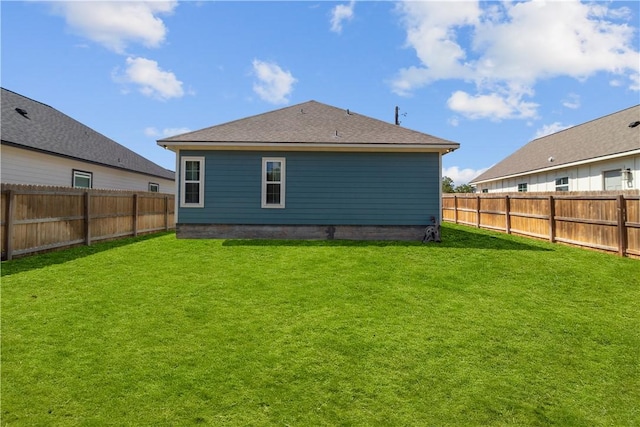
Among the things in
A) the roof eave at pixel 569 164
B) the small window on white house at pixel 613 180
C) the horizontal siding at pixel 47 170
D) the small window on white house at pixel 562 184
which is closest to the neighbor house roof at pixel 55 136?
the horizontal siding at pixel 47 170

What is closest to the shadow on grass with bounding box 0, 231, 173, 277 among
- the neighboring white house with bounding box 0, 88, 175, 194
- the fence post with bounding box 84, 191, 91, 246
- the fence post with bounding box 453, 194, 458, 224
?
the fence post with bounding box 84, 191, 91, 246

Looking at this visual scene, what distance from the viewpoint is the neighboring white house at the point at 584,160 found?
14992mm

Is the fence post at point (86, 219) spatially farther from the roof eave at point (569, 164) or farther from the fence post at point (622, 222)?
the roof eave at point (569, 164)

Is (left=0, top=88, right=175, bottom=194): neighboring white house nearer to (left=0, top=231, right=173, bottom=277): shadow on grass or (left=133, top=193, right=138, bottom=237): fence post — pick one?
(left=133, top=193, right=138, bottom=237): fence post

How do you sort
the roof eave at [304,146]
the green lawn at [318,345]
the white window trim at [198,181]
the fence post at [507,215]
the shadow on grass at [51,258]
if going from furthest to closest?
the fence post at [507,215] < the white window trim at [198,181] < the roof eave at [304,146] < the shadow on grass at [51,258] < the green lawn at [318,345]

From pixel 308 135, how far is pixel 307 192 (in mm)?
2085

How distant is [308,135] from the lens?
41.8 feet

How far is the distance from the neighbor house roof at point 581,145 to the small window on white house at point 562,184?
0.81m

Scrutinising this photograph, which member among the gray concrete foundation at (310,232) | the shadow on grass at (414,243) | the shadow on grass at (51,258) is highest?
the gray concrete foundation at (310,232)

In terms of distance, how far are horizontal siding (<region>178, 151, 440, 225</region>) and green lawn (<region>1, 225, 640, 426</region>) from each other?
4.10m

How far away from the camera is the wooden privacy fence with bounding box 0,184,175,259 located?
29.6 feet

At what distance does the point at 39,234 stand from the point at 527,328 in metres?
12.0

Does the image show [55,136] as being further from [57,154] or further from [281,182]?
[281,182]

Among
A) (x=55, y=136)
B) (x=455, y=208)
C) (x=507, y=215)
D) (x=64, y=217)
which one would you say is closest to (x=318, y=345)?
(x=64, y=217)
